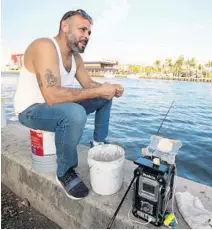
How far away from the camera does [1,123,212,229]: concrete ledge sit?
79.0 inches

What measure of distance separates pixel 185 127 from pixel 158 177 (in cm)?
758

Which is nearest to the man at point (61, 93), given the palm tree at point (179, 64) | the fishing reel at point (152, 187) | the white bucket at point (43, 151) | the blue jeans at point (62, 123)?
the blue jeans at point (62, 123)

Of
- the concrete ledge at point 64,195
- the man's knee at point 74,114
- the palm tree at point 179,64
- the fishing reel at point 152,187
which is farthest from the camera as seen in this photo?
the palm tree at point 179,64

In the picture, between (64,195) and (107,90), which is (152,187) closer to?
(64,195)

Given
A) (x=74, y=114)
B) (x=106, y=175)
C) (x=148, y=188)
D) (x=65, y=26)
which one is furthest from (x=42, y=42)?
(x=148, y=188)

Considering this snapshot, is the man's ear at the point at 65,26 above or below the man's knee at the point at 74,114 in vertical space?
above

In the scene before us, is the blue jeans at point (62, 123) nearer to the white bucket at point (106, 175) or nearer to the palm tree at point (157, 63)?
the white bucket at point (106, 175)

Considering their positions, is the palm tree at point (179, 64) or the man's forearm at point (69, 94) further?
the palm tree at point (179, 64)

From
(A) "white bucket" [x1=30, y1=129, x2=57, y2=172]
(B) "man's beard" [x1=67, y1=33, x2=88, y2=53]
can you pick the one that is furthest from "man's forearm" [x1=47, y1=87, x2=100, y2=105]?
(B) "man's beard" [x1=67, y1=33, x2=88, y2=53]

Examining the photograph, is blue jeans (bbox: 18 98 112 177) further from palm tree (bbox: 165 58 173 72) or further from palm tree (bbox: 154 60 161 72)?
palm tree (bbox: 154 60 161 72)

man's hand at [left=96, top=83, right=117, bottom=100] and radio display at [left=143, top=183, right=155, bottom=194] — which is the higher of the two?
man's hand at [left=96, top=83, right=117, bottom=100]

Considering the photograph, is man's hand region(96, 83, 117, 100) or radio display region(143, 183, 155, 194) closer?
radio display region(143, 183, 155, 194)

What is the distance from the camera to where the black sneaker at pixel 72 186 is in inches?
85.0

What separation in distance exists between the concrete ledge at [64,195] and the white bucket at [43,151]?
0.30 ft
